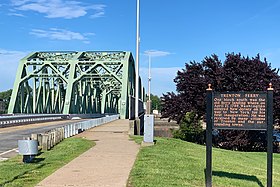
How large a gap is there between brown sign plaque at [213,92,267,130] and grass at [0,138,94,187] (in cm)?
439

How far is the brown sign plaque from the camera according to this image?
382 inches

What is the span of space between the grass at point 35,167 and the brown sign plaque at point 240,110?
14.4ft

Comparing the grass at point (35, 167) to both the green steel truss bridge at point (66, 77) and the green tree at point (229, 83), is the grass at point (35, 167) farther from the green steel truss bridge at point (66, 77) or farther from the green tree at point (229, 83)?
the green steel truss bridge at point (66, 77)

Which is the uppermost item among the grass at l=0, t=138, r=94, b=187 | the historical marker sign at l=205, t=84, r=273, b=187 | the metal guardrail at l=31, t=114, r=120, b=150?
the historical marker sign at l=205, t=84, r=273, b=187

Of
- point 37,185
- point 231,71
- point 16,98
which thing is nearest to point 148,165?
point 37,185

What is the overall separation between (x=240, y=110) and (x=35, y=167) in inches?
228

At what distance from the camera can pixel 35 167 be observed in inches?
465

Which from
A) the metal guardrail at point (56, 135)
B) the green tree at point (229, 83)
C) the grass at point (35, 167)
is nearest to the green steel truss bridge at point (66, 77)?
the green tree at point (229, 83)

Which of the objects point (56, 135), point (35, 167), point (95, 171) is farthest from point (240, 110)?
point (56, 135)

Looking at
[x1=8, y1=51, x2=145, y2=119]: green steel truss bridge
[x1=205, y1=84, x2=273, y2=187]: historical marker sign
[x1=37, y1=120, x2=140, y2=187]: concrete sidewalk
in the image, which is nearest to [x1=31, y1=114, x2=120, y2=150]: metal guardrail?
[x1=37, y1=120, x2=140, y2=187]: concrete sidewalk

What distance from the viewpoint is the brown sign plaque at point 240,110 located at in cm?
970

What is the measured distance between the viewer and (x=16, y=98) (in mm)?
74125

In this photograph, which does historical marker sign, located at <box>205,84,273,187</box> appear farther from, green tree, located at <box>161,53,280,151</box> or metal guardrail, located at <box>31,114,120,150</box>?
green tree, located at <box>161,53,280,151</box>

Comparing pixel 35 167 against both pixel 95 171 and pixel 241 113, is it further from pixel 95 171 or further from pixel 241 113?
pixel 241 113
